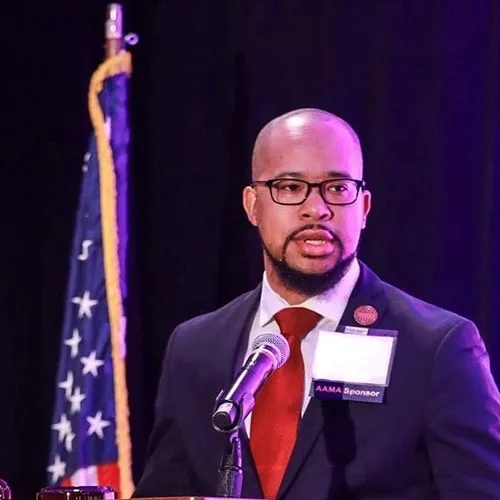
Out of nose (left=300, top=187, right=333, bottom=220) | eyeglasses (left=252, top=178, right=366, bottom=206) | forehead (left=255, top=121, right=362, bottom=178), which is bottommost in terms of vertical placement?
nose (left=300, top=187, right=333, bottom=220)

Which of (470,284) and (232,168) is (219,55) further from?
(470,284)

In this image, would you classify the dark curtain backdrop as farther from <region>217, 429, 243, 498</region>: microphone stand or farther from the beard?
<region>217, 429, 243, 498</region>: microphone stand

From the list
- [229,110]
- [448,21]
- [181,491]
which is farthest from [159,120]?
[181,491]

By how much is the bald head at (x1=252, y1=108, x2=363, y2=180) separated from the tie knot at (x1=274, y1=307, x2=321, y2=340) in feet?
1.18

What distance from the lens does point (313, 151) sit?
9.02 feet

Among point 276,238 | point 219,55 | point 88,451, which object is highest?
point 219,55

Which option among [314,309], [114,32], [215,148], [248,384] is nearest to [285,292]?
[314,309]

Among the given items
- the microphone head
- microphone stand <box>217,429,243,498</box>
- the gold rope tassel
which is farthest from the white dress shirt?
the gold rope tassel

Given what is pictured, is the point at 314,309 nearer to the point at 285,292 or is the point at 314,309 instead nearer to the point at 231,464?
the point at 285,292

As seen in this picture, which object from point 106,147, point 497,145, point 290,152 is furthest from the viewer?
point 106,147

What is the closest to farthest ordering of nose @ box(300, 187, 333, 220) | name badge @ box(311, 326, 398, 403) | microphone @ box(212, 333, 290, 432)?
1. microphone @ box(212, 333, 290, 432)
2. name badge @ box(311, 326, 398, 403)
3. nose @ box(300, 187, 333, 220)

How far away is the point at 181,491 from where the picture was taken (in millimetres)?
2812

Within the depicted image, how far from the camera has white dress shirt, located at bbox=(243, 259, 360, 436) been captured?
2748 millimetres

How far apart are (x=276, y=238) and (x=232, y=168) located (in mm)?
1470
